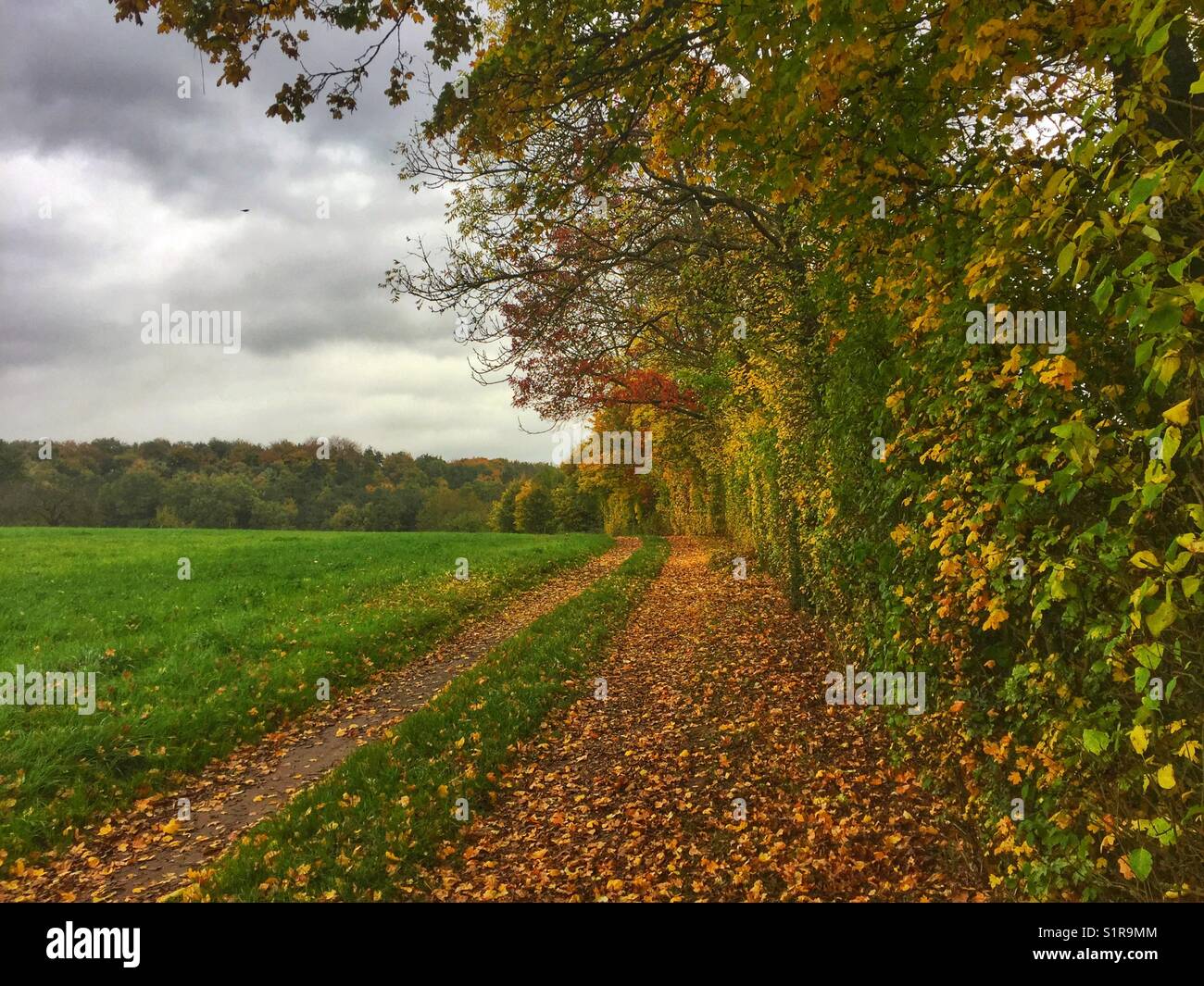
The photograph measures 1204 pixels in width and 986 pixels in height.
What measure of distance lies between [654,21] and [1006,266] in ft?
13.4

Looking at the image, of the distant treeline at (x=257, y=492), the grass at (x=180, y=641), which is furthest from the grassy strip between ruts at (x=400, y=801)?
the distant treeline at (x=257, y=492)

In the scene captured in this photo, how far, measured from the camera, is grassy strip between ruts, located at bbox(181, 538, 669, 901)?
496 cm

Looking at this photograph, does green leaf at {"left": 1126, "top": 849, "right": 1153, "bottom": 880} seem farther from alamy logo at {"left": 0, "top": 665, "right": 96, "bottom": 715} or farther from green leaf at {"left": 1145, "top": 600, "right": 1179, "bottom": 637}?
alamy logo at {"left": 0, "top": 665, "right": 96, "bottom": 715}

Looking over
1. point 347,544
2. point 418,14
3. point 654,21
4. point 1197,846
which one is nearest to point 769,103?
point 654,21

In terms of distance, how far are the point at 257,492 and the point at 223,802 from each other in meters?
55.0

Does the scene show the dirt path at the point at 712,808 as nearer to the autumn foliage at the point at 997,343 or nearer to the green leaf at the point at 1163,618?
the autumn foliage at the point at 997,343

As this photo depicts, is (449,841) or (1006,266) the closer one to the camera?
(1006,266)

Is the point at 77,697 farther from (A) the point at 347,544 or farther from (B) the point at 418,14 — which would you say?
(A) the point at 347,544

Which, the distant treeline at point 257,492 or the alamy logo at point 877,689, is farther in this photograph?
the distant treeline at point 257,492

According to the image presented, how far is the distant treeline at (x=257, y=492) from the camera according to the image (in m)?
51.1

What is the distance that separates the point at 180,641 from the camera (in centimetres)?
1116
